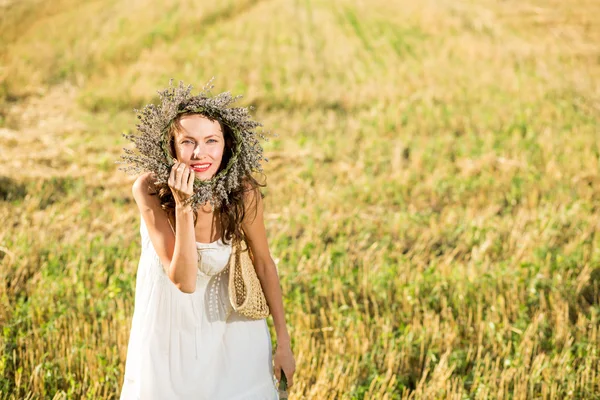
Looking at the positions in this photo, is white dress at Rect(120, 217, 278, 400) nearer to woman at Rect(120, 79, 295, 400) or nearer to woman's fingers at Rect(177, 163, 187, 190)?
woman at Rect(120, 79, 295, 400)

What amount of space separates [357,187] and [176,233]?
202 inches

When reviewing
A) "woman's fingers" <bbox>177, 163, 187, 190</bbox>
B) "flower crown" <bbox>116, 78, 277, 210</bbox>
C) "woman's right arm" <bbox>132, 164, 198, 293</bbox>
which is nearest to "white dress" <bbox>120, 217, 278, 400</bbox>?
"woman's right arm" <bbox>132, 164, 198, 293</bbox>

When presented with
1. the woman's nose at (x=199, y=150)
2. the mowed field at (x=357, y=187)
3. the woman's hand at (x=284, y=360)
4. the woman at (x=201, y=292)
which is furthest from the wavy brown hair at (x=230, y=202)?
the mowed field at (x=357, y=187)

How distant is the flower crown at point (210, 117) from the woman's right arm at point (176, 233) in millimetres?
80

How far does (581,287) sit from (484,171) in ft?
9.17

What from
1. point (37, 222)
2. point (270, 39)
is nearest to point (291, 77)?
point (270, 39)

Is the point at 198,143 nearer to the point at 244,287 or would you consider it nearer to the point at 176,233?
the point at 176,233

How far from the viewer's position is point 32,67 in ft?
39.0

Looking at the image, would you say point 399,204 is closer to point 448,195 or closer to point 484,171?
point 448,195

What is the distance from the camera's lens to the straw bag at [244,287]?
9.50 ft

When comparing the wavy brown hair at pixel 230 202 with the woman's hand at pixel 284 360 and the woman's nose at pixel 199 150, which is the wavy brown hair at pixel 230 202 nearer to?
the woman's nose at pixel 199 150

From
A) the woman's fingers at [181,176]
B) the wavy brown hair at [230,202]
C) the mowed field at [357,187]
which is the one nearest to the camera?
the woman's fingers at [181,176]

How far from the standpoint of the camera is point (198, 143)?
108 inches

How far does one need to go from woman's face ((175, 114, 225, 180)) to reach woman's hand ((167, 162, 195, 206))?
3.6 inches
